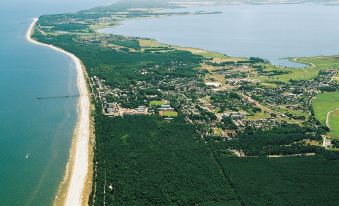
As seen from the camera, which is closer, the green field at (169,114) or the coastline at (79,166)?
the coastline at (79,166)

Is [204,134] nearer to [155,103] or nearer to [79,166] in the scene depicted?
[155,103]

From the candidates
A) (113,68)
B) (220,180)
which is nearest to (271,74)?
(113,68)

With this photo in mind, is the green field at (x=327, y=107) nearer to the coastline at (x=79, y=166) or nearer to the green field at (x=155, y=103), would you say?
the green field at (x=155, y=103)

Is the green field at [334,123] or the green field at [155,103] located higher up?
the green field at [155,103]

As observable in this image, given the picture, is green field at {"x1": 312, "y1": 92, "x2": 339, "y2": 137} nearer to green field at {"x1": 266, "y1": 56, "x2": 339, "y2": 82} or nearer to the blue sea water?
green field at {"x1": 266, "y1": 56, "x2": 339, "y2": 82}

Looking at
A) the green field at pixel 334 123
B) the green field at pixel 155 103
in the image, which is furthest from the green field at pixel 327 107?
the green field at pixel 155 103

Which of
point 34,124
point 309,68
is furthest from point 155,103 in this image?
point 309,68

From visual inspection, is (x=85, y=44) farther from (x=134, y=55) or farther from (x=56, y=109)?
(x=56, y=109)
